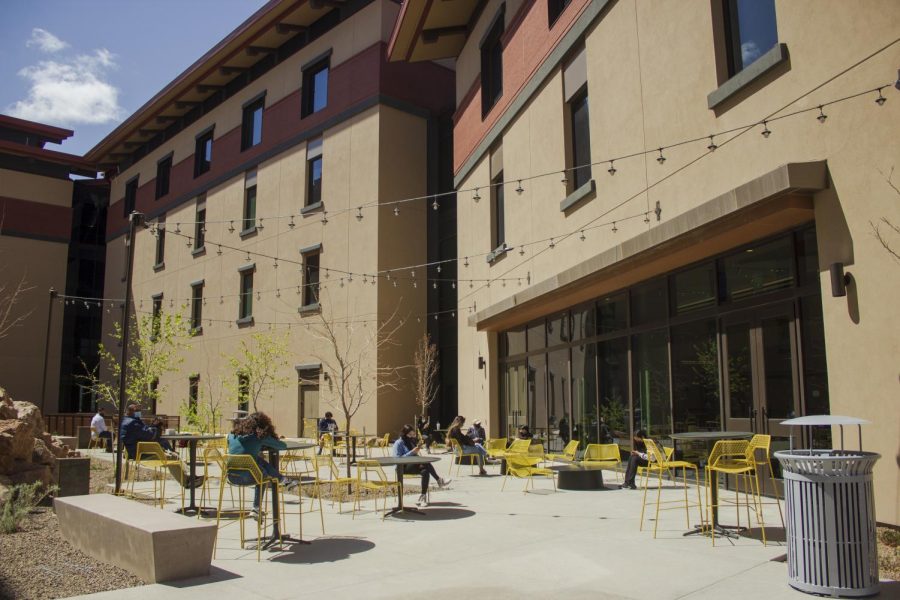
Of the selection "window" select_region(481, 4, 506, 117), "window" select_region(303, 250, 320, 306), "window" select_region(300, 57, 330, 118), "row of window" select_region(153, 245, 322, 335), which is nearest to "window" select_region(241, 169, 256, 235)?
"row of window" select_region(153, 245, 322, 335)

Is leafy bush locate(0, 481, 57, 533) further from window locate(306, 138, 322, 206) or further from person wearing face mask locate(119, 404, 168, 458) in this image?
window locate(306, 138, 322, 206)

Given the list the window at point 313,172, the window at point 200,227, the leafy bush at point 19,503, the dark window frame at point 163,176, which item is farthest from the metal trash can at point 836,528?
the dark window frame at point 163,176

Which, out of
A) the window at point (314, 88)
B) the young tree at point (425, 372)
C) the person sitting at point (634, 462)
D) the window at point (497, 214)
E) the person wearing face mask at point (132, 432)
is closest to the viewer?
the person sitting at point (634, 462)

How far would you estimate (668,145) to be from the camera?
11023mm

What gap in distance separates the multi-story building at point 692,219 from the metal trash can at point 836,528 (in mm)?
2351

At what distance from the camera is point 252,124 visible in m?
31.2

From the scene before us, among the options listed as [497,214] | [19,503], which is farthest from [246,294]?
[19,503]

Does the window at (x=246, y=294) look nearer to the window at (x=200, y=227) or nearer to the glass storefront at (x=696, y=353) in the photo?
the window at (x=200, y=227)

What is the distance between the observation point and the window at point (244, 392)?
74.2ft

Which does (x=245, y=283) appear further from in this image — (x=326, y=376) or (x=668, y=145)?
(x=668, y=145)

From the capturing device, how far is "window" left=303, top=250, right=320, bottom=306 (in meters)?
26.9

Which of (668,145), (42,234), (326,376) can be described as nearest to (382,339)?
(326,376)

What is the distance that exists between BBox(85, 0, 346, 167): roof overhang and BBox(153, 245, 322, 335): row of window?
19.6 feet

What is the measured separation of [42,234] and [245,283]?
1658 centimetres
